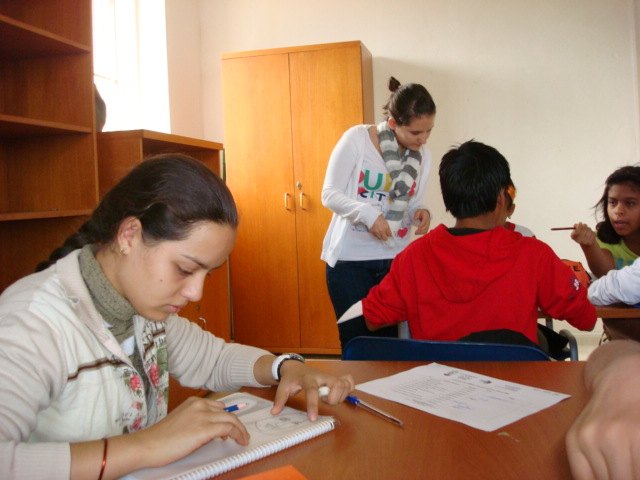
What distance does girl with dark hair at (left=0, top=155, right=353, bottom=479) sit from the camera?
0.73m

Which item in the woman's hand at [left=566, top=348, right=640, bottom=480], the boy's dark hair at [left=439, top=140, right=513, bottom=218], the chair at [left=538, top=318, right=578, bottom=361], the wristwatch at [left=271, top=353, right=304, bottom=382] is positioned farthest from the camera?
the chair at [left=538, top=318, right=578, bottom=361]

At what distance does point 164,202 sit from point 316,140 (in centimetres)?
299

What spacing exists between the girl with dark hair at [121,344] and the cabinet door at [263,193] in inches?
111

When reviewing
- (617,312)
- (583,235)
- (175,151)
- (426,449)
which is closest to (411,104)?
(583,235)

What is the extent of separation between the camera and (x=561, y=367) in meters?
1.13

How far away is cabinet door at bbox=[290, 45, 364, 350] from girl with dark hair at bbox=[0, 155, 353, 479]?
9.06 ft

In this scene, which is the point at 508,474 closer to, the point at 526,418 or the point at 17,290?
the point at 526,418

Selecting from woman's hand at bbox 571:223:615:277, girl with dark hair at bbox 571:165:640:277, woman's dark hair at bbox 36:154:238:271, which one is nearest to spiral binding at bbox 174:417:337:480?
woman's dark hair at bbox 36:154:238:271

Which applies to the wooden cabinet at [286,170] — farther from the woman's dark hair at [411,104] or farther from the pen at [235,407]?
the pen at [235,407]

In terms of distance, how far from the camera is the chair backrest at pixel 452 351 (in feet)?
3.87

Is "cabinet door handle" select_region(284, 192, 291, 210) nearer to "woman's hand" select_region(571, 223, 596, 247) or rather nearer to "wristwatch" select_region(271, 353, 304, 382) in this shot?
"woman's hand" select_region(571, 223, 596, 247)

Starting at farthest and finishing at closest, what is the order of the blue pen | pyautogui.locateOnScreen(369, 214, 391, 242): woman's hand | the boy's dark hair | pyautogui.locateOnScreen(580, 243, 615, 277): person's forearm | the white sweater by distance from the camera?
pyautogui.locateOnScreen(580, 243, 615, 277): person's forearm, pyautogui.locateOnScreen(369, 214, 391, 242): woman's hand, the boy's dark hair, the blue pen, the white sweater

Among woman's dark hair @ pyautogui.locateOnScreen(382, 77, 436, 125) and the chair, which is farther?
woman's dark hair @ pyautogui.locateOnScreen(382, 77, 436, 125)

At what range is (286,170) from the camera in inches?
156
